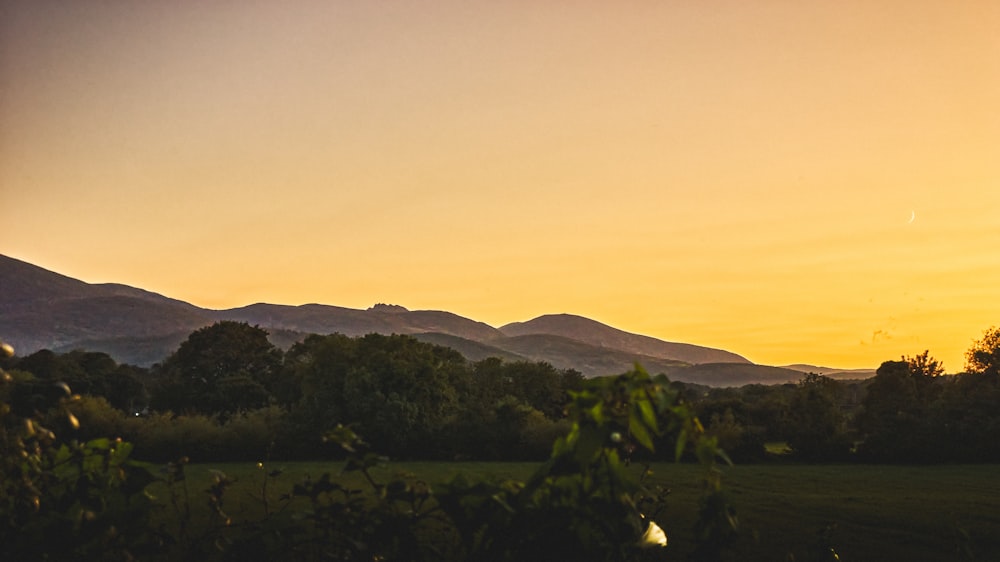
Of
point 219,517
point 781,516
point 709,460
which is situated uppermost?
point 709,460

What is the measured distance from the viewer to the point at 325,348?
51.8 metres

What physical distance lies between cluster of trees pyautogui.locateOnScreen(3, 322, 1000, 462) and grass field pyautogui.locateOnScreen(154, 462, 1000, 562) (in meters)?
2.78

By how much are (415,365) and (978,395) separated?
37133mm

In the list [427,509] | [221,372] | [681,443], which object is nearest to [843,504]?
[427,509]

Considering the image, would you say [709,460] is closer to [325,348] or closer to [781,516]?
[781,516]

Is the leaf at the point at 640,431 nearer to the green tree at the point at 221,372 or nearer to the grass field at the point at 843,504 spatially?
the grass field at the point at 843,504

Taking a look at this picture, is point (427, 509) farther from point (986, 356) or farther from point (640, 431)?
point (986, 356)

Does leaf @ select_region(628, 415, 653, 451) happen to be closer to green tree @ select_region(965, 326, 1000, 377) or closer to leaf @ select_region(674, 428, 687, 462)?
leaf @ select_region(674, 428, 687, 462)

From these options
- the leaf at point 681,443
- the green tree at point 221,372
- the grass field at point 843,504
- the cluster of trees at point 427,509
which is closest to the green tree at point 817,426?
the grass field at point 843,504

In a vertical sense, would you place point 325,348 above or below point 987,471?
above

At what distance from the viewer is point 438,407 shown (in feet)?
163

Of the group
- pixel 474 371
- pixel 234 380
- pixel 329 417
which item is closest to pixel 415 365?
pixel 329 417

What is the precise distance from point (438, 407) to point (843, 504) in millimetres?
24210

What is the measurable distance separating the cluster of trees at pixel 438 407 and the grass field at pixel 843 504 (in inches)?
109
